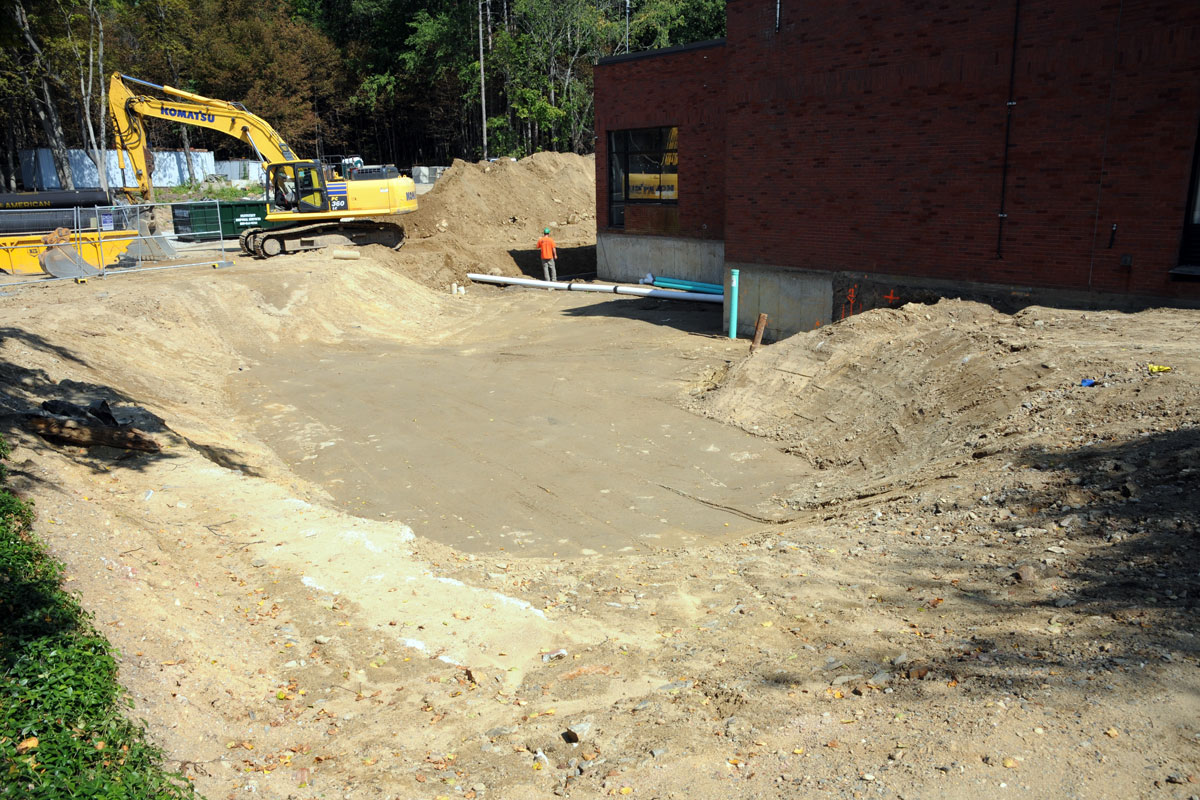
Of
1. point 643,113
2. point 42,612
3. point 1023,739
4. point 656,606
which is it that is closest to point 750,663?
point 656,606

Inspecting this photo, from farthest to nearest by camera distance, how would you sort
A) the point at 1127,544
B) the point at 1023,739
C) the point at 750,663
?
1. the point at 1127,544
2. the point at 750,663
3. the point at 1023,739

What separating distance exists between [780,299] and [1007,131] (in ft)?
20.6

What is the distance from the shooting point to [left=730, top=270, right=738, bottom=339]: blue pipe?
2106 cm

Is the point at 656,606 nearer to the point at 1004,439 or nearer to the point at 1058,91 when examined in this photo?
the point at 1004,439

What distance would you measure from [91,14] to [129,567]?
3588 centimetres

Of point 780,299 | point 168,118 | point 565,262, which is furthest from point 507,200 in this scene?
point 780,299

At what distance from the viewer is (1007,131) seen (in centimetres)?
1558

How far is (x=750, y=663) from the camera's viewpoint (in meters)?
6.49

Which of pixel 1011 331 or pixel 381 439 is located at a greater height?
pixel 1011 331

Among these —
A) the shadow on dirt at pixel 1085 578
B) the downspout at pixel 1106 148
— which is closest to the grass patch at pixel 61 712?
the shadow on dirt at pixel 1085 578

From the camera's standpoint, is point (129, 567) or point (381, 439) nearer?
point (129, 567)

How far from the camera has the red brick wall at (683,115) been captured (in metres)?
24.8

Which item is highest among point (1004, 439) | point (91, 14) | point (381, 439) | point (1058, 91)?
point (91, 14)

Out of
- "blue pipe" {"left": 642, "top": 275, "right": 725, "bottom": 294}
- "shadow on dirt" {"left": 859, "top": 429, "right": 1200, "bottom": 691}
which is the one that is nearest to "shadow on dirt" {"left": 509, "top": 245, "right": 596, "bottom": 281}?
"blue pipe" {"left": 642, "top": 275, "right": 725, "bottom": 294}
